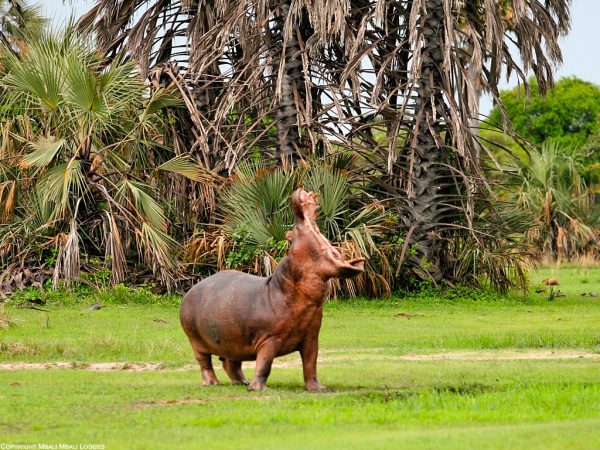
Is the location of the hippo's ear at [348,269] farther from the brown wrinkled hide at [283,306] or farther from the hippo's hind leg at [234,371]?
the hippo's hind leg at [234,371]

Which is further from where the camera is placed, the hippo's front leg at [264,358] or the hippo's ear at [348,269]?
the hippo's front leg at [264,358]

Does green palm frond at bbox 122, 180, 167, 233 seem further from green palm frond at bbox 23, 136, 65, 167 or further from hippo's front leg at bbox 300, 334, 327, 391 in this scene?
hippo's front leg at bbox 300, 334, 327, 391

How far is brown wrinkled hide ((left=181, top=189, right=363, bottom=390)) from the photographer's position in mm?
10531

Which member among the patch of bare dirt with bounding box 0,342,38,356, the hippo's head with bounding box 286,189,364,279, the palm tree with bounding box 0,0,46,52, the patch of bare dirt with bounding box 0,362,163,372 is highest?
the palm tree with bounding box 0,0,46,52

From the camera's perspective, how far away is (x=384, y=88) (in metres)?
24.6

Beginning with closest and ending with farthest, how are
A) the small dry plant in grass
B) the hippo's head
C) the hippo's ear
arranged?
the hippo's ear < the hippo's head < the small dry plant in grass

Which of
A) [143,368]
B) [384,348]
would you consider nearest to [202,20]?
[384,348]

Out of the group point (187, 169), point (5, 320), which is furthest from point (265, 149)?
point (5, 320)

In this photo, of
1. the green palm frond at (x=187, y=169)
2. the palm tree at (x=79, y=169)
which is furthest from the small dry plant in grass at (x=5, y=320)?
the green palm frond at (x=187, y=169)

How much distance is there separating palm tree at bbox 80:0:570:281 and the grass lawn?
14.6 ft

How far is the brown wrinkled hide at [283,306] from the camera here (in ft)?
34.6

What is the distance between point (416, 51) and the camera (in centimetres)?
2180

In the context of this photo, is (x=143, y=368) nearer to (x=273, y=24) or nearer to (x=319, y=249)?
(x=319, y=249)

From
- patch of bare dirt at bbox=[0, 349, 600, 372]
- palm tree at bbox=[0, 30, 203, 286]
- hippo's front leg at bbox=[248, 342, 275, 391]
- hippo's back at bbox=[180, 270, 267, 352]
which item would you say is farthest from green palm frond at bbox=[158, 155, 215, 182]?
hippo's front leg at bbox=[248, 342, 275, 391]
